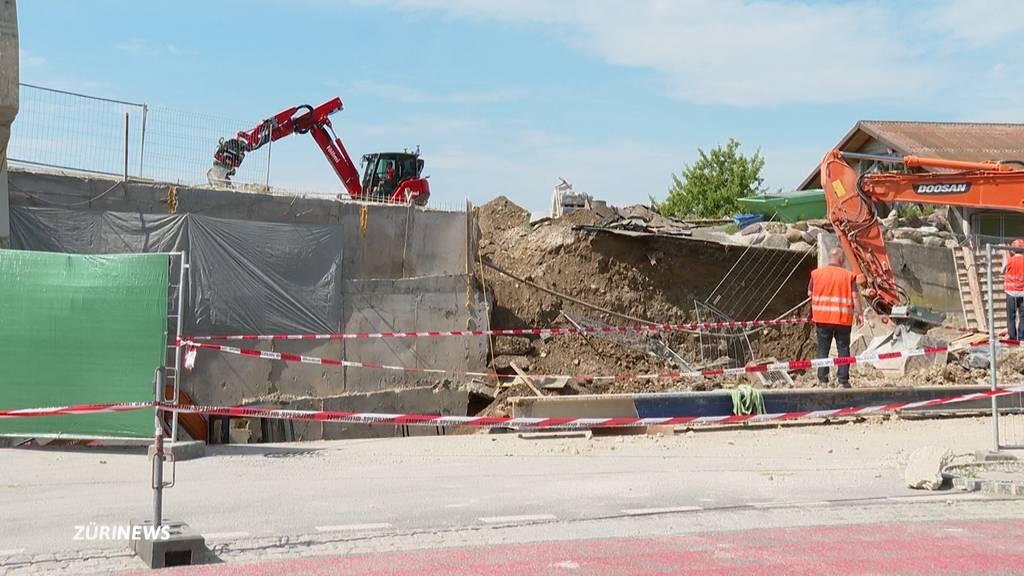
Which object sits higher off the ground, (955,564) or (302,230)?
(302,230)

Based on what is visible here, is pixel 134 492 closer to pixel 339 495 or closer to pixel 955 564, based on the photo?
pixel 339 495

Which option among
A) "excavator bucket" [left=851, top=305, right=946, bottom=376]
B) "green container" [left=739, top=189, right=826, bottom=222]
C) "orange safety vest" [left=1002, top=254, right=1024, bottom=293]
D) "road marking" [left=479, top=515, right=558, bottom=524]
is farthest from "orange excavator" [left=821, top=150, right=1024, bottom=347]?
"road marking" [left=479, top=515, right=558, bottom=524]

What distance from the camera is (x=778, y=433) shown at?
12.6 m

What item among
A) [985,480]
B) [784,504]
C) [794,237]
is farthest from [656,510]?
[794,237]

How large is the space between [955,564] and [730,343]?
1541 cm

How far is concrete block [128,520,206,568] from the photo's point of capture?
590 centimetres

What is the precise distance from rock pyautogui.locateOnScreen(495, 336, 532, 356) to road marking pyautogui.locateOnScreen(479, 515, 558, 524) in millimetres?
11376

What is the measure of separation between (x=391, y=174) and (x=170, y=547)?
63.7 feet

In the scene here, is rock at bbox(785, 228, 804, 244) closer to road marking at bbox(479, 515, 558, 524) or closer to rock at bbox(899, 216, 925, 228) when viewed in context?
rock at bbox(899, 216, 925, 228)

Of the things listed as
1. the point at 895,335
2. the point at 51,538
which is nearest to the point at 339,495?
the point at 51,538

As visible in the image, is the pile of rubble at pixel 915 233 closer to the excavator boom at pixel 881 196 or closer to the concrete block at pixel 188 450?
the excavator boom at pixel 881 196

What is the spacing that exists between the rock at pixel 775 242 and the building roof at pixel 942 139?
980cm

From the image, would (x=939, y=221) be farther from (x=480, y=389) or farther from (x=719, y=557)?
(x=719, y=557)

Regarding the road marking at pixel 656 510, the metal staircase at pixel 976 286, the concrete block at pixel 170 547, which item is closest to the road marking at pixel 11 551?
the concrete block at pixel 170 547
